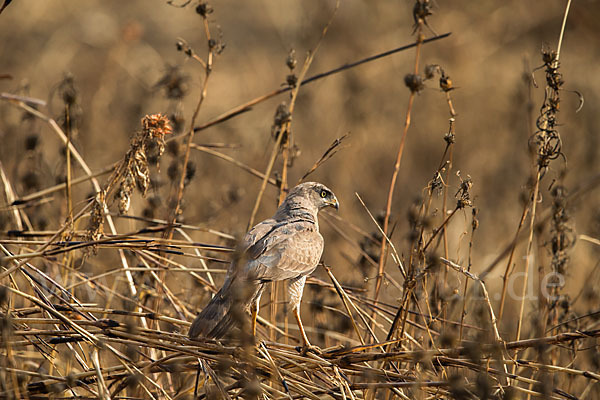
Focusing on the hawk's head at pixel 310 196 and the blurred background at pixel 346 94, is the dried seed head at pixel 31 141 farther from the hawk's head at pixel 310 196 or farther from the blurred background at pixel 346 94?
the blurred background at pixel 346 94

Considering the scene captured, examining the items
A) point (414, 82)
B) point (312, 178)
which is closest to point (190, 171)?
point (414, 82)

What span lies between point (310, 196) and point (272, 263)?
859 millimetres

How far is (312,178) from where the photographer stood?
858cm

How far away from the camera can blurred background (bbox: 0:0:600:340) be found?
7.91m

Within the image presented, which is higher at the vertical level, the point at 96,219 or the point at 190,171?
the point at 190,171

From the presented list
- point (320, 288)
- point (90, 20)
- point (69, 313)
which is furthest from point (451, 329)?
point (90, 20)

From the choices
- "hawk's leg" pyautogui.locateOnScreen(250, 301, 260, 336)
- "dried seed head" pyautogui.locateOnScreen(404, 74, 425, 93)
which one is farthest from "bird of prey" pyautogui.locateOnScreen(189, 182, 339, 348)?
"dried seed head" pyautogui.locateOnScreen(404, 74, 425, 93)

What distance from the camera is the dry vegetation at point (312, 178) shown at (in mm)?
2561

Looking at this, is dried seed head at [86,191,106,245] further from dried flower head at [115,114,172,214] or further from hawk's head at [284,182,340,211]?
hawk's head at [284,182,340,211]

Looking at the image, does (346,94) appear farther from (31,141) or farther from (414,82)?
(414,82)

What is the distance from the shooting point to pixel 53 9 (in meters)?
11.5

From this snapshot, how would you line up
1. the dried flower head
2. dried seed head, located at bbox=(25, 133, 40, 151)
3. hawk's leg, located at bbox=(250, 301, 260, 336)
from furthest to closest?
dried seed head, located at bbox=(25, 133, 40, 151)
hawk's leg, located at bbox=(250, 301, 260, 336)
the dried flower head

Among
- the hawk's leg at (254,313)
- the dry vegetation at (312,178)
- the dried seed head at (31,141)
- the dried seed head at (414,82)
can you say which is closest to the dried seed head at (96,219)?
the dry vegetation at (312,178)

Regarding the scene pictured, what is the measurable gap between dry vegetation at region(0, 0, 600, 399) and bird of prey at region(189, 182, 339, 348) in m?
0.11
